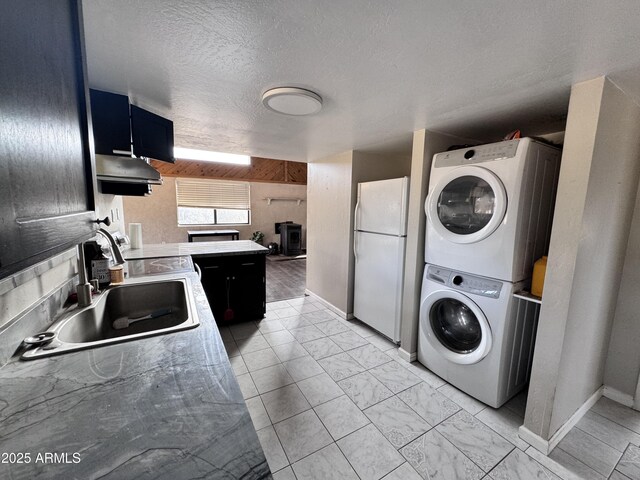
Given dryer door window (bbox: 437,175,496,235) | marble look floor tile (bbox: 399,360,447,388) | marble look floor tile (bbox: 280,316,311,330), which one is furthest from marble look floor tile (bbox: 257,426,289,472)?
dryer door window (bbox: 437,175,496,235)

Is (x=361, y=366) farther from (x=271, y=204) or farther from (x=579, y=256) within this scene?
(x=271, y=204)

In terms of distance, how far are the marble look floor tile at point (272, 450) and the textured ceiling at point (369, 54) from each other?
1905 mm

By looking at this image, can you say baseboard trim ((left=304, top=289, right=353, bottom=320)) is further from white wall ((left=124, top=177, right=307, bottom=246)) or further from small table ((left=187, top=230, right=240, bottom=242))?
white wall ((left=124, top=177, right=307, bottom=246))

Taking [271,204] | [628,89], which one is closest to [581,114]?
[628,89]

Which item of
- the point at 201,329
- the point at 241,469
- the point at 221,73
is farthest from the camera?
the point at 221,73

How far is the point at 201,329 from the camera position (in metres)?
1.07

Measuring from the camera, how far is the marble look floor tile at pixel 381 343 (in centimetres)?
257

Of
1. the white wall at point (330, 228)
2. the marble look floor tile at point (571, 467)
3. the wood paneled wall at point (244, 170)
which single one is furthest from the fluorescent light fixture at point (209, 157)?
the marble look floor tile at point (571, 467)

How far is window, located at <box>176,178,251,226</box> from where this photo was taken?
249 inches

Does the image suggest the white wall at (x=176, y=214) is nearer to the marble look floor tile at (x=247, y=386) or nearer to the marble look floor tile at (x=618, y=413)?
the marble look floor tile at (x=247, y=386)

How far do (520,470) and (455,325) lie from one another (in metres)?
0.87

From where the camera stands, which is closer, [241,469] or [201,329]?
[241,469]

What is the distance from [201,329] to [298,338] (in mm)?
1783

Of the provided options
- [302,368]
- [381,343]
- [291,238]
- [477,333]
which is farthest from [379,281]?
[291,238]
